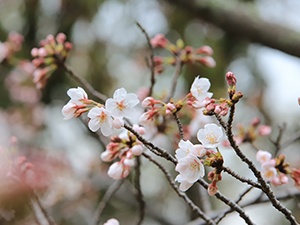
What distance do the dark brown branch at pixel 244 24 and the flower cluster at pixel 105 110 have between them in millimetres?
1232

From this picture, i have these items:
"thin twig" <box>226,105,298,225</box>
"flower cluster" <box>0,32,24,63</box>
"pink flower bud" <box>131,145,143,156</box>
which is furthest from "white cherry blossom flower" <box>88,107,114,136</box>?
"flower cluster" <box>0,32,24,63</box>

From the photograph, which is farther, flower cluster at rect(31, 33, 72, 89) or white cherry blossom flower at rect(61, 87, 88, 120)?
flower cluster at rect(31, 33, 72, 89)

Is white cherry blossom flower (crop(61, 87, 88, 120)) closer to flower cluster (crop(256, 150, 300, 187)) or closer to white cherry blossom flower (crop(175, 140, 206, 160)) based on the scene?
white cherry blossom flower (crop(175, 140, 206, 160))

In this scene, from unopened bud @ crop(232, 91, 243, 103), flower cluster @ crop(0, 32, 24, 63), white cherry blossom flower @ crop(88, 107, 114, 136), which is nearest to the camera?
unopened bud @ crop(232, 91, 243, 103)

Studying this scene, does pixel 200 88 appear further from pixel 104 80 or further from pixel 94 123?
pixel 104 80

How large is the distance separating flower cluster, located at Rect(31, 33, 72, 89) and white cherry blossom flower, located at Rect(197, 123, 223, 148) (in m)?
0.66

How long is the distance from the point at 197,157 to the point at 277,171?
12.4 inches

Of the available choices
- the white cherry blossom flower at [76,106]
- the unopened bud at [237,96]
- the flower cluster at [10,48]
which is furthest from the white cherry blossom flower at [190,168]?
the flower cluster at [10,48]

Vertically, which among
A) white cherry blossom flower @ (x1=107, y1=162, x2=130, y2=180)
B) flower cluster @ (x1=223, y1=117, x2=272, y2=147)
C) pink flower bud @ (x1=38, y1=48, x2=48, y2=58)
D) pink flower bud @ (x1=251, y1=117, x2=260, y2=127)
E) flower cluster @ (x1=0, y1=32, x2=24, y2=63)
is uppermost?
pink flower bud @ (x1=38, y1=48, x2=48, y2=58)

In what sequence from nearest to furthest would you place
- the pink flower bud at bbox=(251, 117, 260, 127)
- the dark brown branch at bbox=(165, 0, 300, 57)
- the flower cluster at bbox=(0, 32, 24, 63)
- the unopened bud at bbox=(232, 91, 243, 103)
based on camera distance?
the unopened bud at bbox=(232, 91, 243, 103), the pink flower bud at bbox=(251, 117, 260, 127), the flower cluster at bbox=(0, 32, 24, 63), the dark brown branch at bbox=(165, 0, 300, 57)

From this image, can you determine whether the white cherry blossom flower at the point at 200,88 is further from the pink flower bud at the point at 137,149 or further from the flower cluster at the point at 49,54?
the flower cluster at the point at 49,54

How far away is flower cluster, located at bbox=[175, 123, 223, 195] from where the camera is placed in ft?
2.46

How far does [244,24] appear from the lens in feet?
6.73

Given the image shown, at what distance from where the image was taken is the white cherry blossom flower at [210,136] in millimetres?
762
